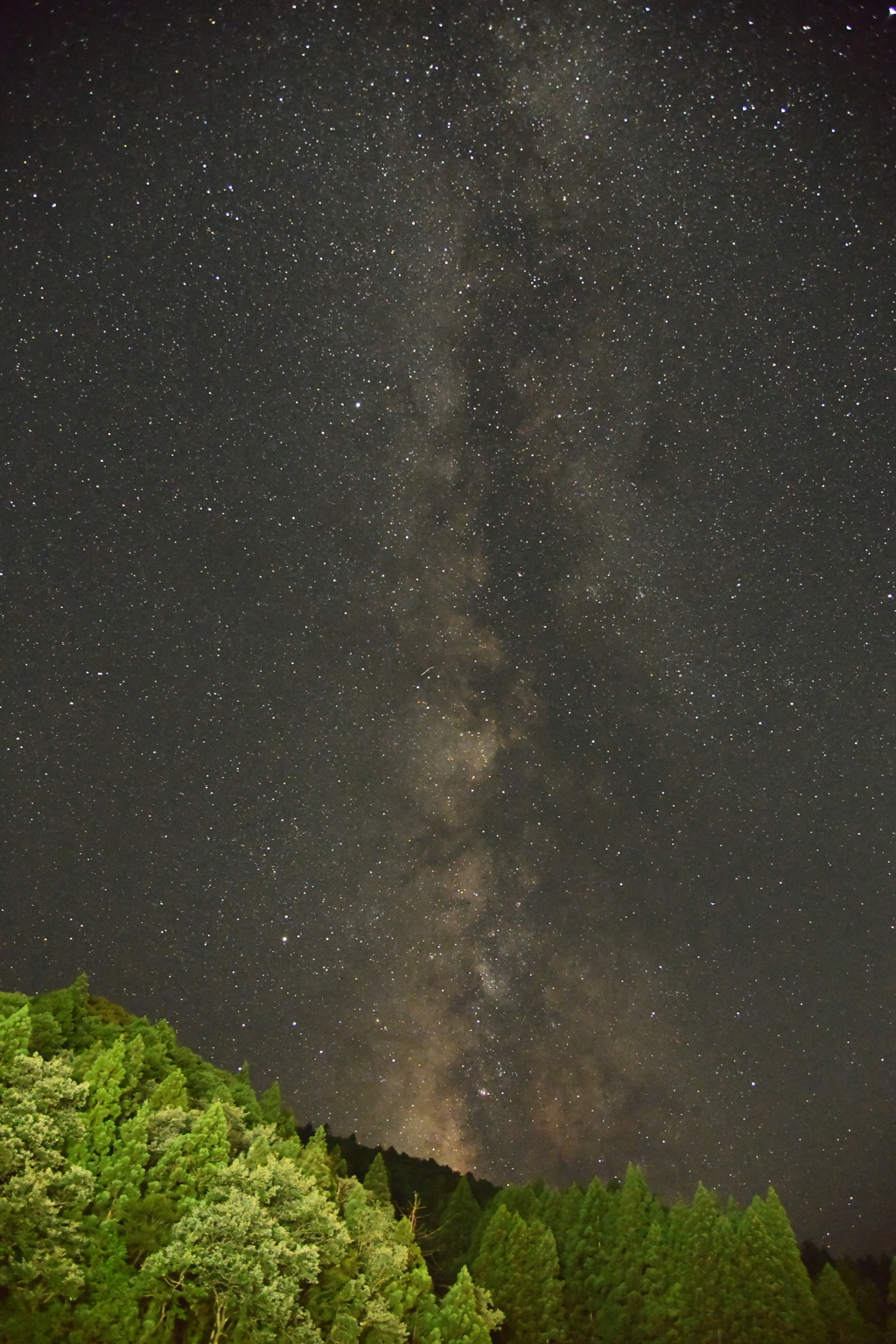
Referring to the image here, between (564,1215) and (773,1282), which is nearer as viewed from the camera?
(773,1282)

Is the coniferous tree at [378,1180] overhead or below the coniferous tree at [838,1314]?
below

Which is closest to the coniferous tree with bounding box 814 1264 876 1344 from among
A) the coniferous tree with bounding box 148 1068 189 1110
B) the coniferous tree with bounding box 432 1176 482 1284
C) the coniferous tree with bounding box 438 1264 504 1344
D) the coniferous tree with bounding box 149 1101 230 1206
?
the coniferous tree with bounding box 438 1264 504 1344

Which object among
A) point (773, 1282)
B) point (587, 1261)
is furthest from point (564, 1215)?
point (773, 1282)

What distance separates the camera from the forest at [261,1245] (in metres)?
21.7

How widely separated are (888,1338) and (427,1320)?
19.6 m

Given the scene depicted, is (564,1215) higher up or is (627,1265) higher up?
(564,1215)

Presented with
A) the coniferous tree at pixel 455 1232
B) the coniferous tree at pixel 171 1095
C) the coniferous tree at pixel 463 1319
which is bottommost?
the coniferous tree at pixel 463 1319

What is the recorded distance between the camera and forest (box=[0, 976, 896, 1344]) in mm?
21672

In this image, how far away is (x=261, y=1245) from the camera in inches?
866

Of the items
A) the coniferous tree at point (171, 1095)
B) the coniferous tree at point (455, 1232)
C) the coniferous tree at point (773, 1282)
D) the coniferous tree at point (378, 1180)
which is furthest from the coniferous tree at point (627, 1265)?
the coniferous tree at point (171, 1095)

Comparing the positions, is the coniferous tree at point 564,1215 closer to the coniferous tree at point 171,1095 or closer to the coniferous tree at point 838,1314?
the coniferous tree at point 838,1314

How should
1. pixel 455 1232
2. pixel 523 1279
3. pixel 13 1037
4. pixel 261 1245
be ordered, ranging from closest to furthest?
pixel 261 1245 → pixel 13 1037 → pixel 523 1279 → pixel 455 1232

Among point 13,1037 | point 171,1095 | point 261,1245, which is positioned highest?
point 13,1037

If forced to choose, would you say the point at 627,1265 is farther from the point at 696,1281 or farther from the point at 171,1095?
the point at 171,1095
